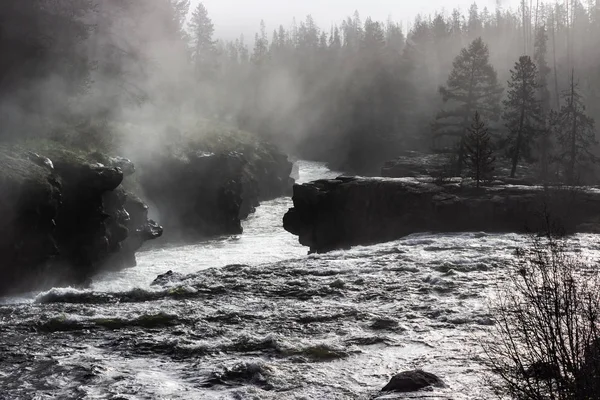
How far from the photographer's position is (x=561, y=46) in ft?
369

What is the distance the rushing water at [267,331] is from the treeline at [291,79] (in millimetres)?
16995

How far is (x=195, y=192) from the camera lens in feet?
161

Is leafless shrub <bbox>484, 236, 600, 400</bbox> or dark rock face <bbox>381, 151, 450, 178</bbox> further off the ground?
dark rock face <bbox>381, 151, 450, 178</bbox>

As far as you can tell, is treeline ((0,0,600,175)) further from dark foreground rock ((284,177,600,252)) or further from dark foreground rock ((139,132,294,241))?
dark foreground rock ((284,177,600,252))

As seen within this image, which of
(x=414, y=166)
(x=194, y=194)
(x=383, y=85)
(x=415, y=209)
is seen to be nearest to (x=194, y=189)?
(x=194, y=194)

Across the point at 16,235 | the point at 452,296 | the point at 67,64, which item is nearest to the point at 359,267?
the point at 452,296

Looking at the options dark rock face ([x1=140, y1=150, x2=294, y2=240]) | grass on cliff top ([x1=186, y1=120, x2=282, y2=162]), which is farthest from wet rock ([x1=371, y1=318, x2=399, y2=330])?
grass on cliff top ([x1=186, y1=120, x2=282, y2=162])

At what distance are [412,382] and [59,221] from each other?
22.8m

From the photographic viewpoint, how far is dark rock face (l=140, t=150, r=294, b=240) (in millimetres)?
46719

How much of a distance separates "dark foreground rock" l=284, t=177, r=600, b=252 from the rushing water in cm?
672

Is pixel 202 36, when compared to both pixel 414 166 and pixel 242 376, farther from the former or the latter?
pixel 242 376

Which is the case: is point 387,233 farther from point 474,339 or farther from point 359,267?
point 474,339

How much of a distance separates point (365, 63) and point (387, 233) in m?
76.4

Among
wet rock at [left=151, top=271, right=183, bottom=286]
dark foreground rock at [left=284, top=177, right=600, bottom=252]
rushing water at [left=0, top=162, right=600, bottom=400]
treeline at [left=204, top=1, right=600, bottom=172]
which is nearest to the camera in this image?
rushing water at [left=0, top=162, right=600, bottom=400]
